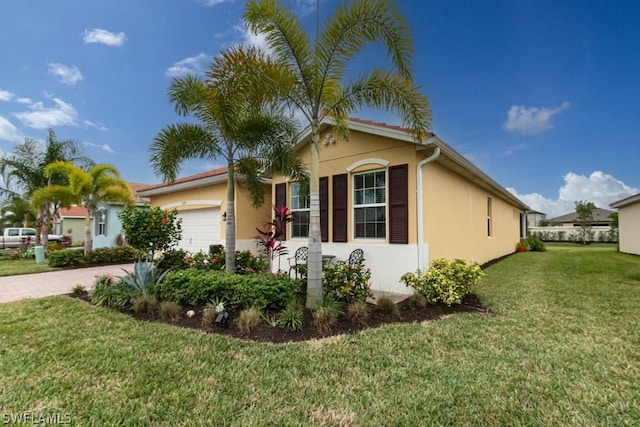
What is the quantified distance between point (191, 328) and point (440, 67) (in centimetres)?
1142

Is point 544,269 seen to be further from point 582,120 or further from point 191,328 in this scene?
point 191,328

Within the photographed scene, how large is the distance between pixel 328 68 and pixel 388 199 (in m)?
3.60

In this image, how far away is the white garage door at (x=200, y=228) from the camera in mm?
12625

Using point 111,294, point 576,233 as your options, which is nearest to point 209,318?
point 111,294

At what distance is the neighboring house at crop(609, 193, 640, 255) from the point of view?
1647 cm

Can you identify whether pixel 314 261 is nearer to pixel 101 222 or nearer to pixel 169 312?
pixel 169 312

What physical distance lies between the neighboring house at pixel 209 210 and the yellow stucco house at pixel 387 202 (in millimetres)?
58

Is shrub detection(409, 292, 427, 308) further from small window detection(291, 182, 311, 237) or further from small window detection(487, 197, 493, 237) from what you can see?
small window detection(487, 197, 493, 237)

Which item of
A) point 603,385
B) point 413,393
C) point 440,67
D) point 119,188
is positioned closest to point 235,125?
point 413,393

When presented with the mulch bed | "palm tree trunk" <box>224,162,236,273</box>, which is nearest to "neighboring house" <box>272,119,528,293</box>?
the mulch bed

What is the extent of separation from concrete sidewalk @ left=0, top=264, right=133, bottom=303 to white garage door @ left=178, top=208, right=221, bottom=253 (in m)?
3.79

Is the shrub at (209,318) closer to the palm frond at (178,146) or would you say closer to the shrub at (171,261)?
the shrub at (171,261)

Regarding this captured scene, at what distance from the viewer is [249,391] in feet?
Result: 9.71

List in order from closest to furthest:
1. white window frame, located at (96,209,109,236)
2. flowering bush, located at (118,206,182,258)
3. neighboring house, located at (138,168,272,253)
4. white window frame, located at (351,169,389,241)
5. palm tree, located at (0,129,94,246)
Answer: flowering bush, located at (118,206,182,258) → white window frame, located at (351,169,389,241) → neighboring house, located at (138,168,272,253) → palm tree, located at (0,129,94,246) → white window frame, located at (96,209,109,236)
